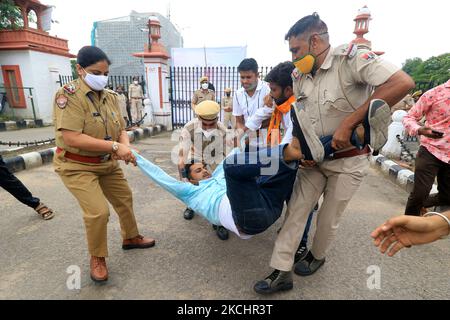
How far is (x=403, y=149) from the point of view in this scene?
18.5ft

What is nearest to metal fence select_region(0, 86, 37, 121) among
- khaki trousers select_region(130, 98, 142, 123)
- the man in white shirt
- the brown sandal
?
khaki trousers select_region(130, 98, 142, 123)

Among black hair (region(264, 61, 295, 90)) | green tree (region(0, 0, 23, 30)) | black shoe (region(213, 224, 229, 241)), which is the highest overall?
green tree (region(0, 0, 23, 30))

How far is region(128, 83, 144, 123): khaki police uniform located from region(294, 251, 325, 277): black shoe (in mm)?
8130

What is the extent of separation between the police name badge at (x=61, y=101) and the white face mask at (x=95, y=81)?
0.20 m

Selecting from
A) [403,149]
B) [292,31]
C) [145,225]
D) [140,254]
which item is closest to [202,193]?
[140,254]

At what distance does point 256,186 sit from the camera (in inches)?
68.6

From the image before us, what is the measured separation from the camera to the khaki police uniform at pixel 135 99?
349 inches

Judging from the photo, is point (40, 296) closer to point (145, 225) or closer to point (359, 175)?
point (145, 225)

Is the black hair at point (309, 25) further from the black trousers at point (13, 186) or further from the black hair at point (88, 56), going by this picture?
the black trousers at point (13, 186)

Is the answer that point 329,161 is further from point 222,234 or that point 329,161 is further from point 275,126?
point 222,234

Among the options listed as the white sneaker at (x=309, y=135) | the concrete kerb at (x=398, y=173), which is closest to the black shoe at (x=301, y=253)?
the white sneaker at (x=309, y=135)

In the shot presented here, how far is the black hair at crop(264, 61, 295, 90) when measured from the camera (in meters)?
2.28

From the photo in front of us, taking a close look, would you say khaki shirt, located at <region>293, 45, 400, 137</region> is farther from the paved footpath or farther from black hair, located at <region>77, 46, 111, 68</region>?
black hair, located at <region>77, 46, 111, 68</region>

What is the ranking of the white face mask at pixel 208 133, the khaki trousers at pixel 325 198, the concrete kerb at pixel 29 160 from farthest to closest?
1. the concrete kerb at pixel 29 160
2. the white face mask at pixel 208 133
3. the khaki trousers at pixel 325 198
